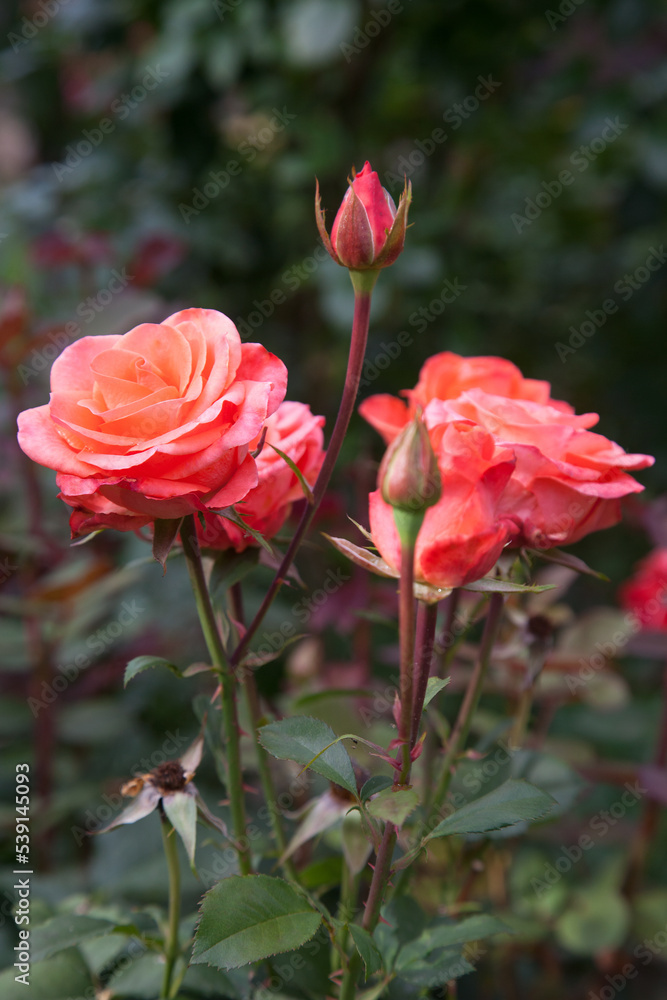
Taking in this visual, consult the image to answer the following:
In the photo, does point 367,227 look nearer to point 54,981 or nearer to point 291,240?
point 54,981

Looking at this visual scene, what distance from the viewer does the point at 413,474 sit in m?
0.30

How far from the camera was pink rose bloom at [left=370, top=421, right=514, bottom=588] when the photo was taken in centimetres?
34

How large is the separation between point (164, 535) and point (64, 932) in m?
0.26

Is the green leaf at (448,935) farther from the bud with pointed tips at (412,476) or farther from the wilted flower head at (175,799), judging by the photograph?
the bud with pointed tips at (412,476)

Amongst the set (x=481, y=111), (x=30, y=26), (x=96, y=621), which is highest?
(x=30, y=26)

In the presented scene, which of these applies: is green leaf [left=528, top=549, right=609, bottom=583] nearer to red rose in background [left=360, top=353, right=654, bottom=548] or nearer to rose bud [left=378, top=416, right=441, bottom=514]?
red rose in background [left=360, top=353, right=654, bottom=548]

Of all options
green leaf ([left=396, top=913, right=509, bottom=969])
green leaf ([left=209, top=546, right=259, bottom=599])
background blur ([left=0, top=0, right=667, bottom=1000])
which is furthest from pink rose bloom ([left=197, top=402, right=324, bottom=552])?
background blur ([left=0, top=0, right=667, bottom=1000])

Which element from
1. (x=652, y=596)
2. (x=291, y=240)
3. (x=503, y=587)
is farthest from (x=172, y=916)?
(x=291, y=240)

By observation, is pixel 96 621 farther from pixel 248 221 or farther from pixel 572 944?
pixel 248 221

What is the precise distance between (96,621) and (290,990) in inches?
26.7

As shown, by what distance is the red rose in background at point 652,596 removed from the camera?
0.86m

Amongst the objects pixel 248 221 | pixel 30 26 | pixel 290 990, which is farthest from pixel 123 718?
pixel 30 26

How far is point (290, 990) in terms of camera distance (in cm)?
51

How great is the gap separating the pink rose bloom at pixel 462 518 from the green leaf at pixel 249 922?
165mm
